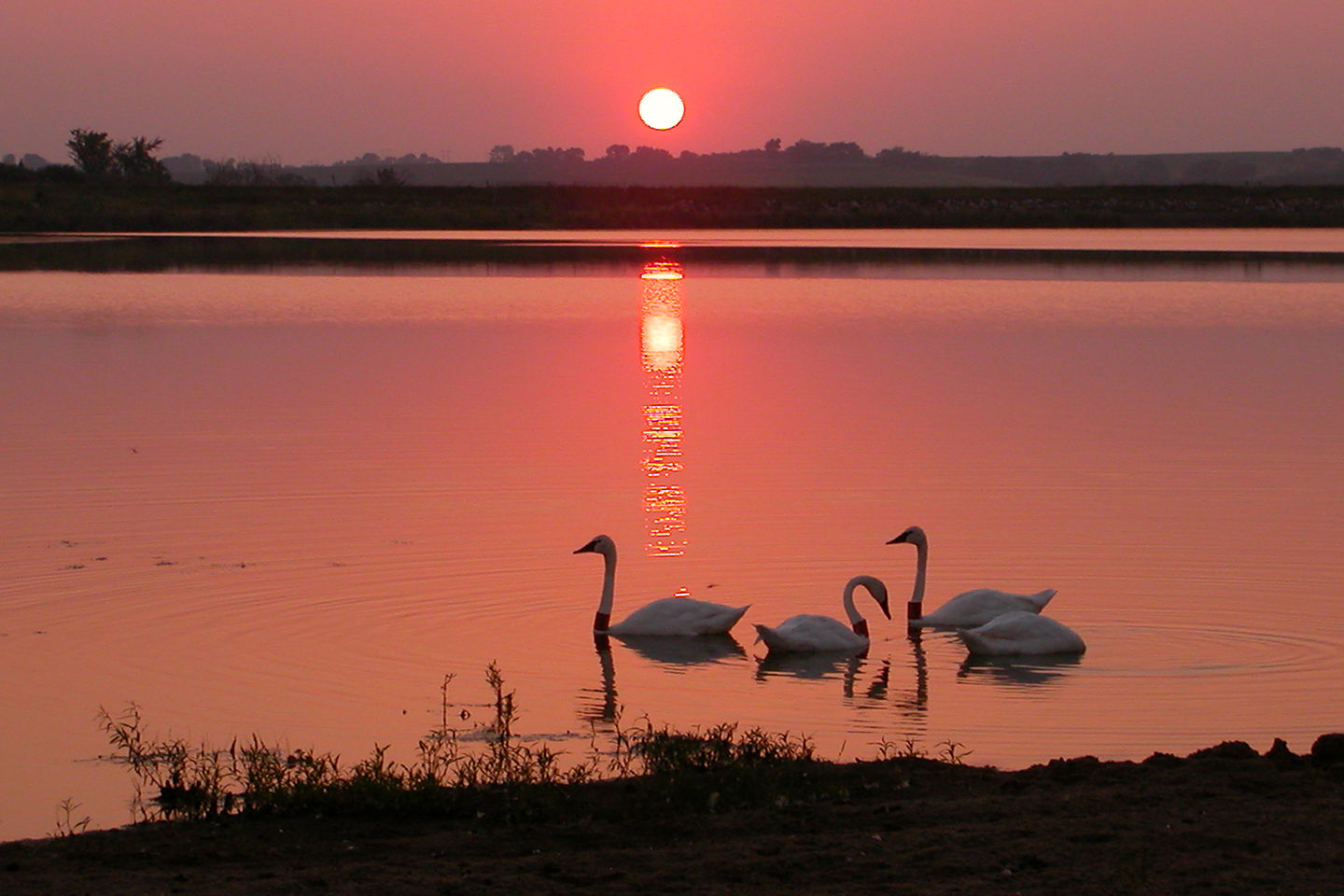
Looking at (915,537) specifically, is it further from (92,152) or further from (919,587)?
(92,152)

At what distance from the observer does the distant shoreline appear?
76.6 metres

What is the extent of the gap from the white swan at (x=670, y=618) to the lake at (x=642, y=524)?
0.13 m

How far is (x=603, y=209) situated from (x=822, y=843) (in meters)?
84.4

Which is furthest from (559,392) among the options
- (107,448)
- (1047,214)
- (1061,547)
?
(1047,214)

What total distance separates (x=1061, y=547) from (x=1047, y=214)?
7480cm

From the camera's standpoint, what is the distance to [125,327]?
29.7 metres

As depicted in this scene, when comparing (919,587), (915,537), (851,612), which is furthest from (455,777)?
(915,537)

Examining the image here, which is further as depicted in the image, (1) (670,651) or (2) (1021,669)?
(1) (670,651)

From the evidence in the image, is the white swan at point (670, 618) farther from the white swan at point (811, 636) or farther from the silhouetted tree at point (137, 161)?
the silhouetted tree at point (137, 161)

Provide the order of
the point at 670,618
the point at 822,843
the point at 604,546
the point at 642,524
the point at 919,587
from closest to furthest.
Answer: the point at 822,843 < the point at 670,618 < the point at 604,546 < the point at 919,587 < the point at 642,524

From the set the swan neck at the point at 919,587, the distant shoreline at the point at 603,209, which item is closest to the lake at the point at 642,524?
the swan neck at the point at 919,587

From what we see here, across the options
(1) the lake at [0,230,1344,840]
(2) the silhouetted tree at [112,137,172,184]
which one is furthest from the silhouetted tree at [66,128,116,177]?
(1) the lake at [0,230,1344,840]

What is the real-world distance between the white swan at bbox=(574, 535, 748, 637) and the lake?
0.43ft

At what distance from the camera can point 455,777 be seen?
7.88 metres
